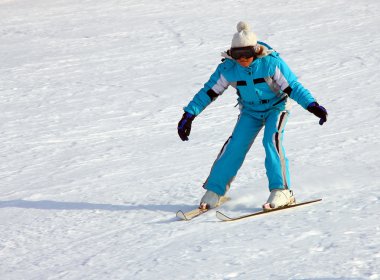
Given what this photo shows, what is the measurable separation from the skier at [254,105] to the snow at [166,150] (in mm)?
216

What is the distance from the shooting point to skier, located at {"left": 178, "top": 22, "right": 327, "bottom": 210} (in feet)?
18.2

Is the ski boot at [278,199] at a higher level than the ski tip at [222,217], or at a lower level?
higher

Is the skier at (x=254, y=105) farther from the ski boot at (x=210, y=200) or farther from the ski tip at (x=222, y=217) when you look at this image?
the ski tip at (x=222, y=217)

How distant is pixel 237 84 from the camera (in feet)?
18.7

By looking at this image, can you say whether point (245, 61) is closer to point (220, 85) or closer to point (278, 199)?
point (220, 85)

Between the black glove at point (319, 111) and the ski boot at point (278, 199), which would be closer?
the black glove at point (319, 111)

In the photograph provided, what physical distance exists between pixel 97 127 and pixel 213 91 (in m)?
3.36

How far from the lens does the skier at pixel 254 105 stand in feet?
18.2

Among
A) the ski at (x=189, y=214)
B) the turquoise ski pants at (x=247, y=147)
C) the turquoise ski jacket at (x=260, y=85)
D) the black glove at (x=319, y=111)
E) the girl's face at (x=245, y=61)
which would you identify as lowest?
the ski at (x=189, y=214)

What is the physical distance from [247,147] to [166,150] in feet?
6.74

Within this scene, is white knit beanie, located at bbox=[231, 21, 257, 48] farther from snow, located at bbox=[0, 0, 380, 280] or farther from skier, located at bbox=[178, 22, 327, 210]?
snow, located at bbox=[0, 0, 380, 280]

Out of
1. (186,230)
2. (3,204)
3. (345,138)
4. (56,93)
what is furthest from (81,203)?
(56,93)

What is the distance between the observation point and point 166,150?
25.8ft

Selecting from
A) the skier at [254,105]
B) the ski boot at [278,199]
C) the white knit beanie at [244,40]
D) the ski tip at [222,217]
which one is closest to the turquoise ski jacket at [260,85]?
the skier at [254,105]
